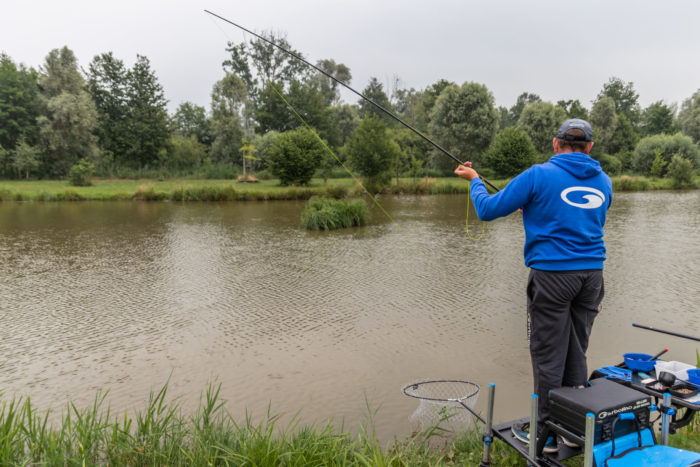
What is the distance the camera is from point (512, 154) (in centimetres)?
3023

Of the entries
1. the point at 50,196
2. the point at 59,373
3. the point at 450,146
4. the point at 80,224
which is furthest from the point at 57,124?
the point at 59,373

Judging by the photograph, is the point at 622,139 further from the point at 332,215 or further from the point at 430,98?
the point at 332,215

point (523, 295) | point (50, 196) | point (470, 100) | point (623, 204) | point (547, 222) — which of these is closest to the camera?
point (547, 222)

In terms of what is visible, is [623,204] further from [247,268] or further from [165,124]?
[165,124]

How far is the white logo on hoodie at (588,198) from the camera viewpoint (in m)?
2.66

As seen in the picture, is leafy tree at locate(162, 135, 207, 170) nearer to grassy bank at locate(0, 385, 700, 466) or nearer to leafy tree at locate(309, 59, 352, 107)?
leafy tree at locate(309, 59, 352, 107)

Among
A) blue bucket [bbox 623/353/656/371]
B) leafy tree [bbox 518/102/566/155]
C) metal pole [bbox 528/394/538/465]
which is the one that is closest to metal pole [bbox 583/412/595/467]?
metal pole [bbox 528/394/538/465]

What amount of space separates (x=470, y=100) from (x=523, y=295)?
28.7 meters

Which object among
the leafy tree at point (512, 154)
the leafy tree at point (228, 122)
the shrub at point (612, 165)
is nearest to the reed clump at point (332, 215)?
the leafy tree at point (512, 154)

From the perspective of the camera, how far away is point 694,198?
2230 centimetres

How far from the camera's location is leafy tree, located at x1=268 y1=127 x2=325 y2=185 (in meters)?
25.1

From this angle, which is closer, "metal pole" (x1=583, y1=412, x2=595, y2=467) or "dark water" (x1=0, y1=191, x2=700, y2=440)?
"metal pole" (x1=583, y1=412, x2=595, y2=467)

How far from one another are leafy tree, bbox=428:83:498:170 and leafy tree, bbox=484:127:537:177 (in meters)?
2.84

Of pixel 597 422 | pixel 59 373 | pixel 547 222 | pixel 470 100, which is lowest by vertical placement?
pixel 59 373
